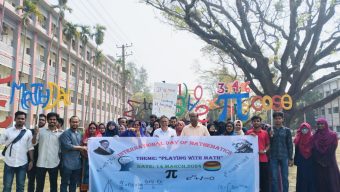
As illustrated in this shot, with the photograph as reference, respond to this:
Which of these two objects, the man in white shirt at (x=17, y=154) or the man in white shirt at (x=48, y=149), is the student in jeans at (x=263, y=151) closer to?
the man in white shirt at (x=48, y=149)

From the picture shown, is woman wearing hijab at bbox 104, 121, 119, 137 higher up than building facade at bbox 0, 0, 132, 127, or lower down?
lower down

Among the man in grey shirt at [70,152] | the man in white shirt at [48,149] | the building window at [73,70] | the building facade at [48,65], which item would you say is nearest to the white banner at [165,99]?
the building facade at [48,65]

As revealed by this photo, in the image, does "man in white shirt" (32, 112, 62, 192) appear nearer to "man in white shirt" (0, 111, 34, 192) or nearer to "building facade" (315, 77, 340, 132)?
"man in white shirt" (0, 111, 34, 192)

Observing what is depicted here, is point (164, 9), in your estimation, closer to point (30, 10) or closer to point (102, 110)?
point (30, 10)

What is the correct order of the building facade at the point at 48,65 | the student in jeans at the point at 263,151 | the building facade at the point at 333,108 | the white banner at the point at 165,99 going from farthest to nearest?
the building facade at the point at 333,108 → the building facade at the point at 48,65 → the white banner at the point at 165,99 → the student in jeans at the point at 263,151

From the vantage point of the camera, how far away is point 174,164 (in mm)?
6016

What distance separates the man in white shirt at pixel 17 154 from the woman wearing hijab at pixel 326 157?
5.40 meters

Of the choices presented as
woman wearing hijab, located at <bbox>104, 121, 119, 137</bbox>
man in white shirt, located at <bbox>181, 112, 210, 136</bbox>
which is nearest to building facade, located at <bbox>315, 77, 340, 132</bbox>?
man in white shirt, located at <bbox>181, 112, 210, 136</bbox>

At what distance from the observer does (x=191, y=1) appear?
1480 cm

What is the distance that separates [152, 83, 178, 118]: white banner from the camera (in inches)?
436

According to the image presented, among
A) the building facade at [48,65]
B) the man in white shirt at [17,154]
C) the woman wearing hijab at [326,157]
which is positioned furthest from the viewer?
the building facade at [48,65]

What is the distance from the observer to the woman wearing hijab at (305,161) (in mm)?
6648

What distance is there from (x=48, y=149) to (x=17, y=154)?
52 centimetres

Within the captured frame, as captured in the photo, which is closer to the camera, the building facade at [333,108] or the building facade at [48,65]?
the building facade at [48,65]
